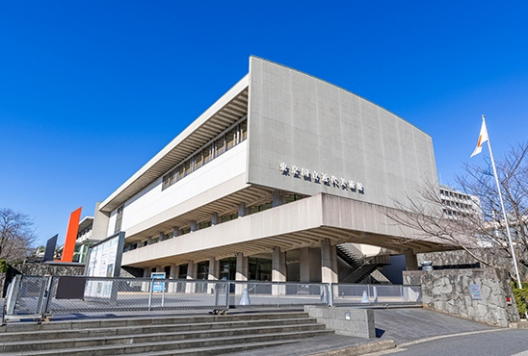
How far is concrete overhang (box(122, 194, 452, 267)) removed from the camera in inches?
861

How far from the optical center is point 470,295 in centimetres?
1419

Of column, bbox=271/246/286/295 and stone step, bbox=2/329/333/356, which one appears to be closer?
stone step, bbox=2/329/333/356

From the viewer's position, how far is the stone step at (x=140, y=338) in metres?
Answer: 6.88

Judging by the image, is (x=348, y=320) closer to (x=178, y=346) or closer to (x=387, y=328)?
(x=387, y=328)

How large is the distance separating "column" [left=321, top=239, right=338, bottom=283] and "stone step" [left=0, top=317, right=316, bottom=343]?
15050 millimetres

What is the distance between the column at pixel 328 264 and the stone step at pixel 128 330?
49.4 ft

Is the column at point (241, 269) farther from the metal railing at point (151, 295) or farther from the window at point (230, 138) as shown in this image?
the metal railing at point (151, 295)

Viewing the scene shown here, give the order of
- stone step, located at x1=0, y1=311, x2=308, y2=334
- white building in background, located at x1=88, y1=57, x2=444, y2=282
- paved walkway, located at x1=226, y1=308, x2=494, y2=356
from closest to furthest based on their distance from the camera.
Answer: stone step, located at x1=0, y1=311, x2=308, y2=334, paved walkway, located at x1=226, y1=308, x2=494, y2=356, white building in background, located at x1=88, y1=57, x2=444, y2=282

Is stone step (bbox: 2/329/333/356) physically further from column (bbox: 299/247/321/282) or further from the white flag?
column (bbox: 299/247/321/282)

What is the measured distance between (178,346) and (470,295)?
40.3ft

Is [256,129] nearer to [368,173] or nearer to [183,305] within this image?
[368,173]

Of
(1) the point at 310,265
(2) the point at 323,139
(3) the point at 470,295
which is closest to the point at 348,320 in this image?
(3) the point at 470,295

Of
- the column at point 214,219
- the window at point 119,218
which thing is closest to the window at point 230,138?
the column at point 214,219

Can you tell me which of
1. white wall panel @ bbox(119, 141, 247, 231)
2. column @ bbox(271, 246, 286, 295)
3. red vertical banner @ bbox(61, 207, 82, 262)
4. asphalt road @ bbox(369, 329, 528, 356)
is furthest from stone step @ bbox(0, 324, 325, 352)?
red vertical banner @ bbox(61, 207, 82, 262)
